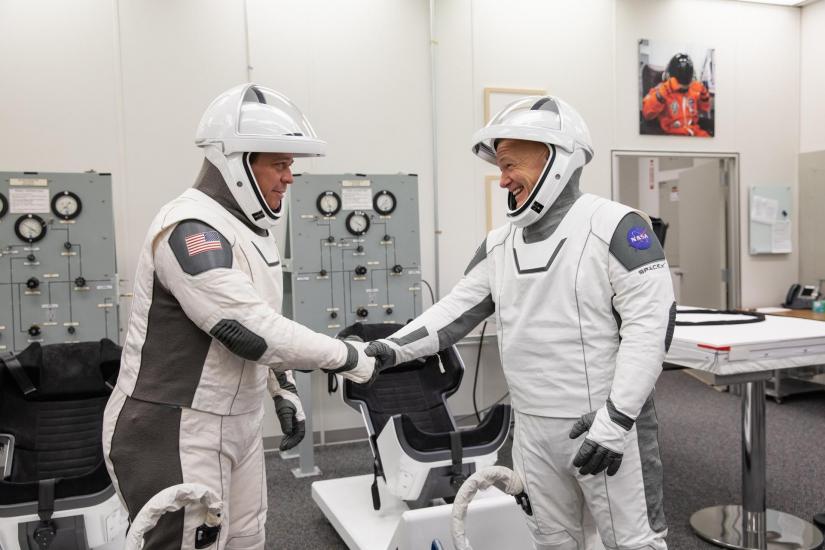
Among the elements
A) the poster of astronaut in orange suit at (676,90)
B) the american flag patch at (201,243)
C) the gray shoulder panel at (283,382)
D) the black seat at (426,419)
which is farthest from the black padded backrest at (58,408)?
the poster of astronaut in orange suit at (676,90)

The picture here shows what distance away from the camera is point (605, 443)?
167 centimetres

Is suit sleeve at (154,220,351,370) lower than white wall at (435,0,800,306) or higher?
lower

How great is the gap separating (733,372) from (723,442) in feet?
6.93

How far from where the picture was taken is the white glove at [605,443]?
1678 millimetres

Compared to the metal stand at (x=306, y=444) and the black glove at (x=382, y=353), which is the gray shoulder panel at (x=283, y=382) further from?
the metal stand at (x=306, y=444)

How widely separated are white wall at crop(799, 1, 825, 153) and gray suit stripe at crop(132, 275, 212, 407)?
18.9 ft

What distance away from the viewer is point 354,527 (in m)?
2.87

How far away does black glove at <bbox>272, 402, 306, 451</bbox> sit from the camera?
214 cm

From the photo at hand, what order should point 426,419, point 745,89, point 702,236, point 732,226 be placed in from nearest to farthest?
point 426,419, point 745,89, point 732,226, point 702,236

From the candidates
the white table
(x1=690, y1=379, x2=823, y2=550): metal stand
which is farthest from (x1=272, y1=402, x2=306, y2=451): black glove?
(x1=690, y1=379, x2=823, y2=550): metal stand

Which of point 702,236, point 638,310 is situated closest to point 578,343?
point 638,310

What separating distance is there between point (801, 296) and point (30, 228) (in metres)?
5.76

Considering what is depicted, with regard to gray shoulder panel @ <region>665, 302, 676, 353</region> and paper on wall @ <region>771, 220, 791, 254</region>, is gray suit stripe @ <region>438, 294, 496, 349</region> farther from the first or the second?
paper on wall @ <region>771, 220, 791, 254</region>

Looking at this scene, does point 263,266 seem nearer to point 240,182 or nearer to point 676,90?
point 240,182
